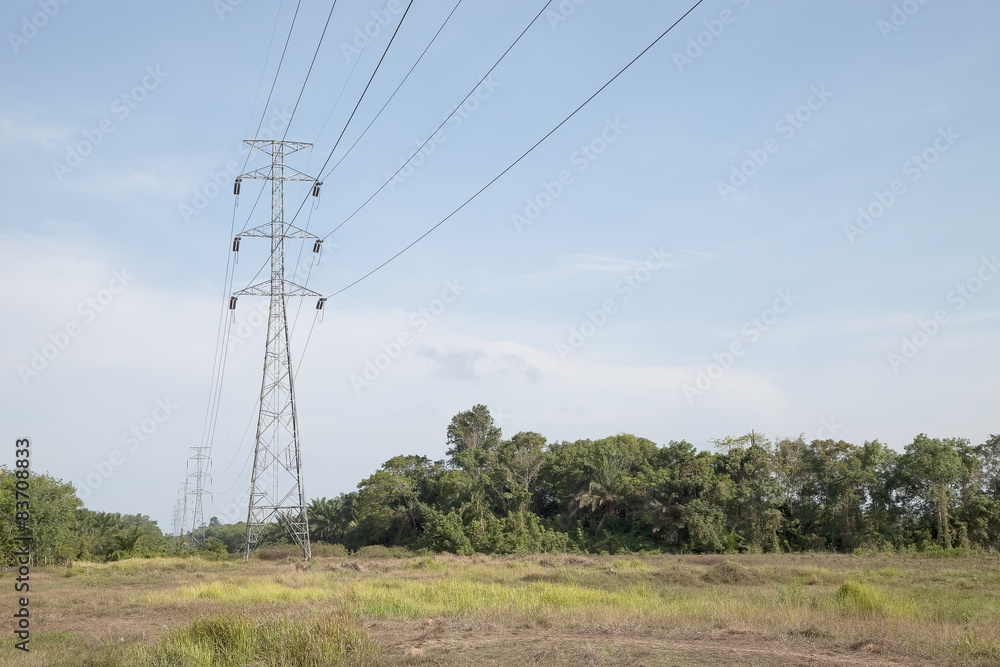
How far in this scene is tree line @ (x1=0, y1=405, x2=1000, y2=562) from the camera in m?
42.7

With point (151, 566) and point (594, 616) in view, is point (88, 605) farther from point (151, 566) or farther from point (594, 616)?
point (151, 566)

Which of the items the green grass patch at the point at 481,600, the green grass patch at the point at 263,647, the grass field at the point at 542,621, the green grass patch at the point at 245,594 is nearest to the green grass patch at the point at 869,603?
the grass field at the point at 542,621

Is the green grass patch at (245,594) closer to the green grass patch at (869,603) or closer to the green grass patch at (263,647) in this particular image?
the green grass patch at (263,647)

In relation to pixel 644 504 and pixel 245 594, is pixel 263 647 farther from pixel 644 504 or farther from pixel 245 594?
pixel 644 504

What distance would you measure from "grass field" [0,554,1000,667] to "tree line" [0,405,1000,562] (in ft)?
47.9

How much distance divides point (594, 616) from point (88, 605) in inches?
629

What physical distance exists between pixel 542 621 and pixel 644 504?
1492 inches

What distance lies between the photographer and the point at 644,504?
2067 inches

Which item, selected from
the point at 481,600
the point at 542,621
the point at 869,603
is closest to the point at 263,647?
the point at 542,621

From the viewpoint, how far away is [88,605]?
74.2 feet

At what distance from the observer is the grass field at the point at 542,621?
1227 centimetres

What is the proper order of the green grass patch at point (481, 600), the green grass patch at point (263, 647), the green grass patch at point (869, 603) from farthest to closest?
the green grass patch at point (481, 600), the green grass patch at point (869, 603), the green grass patch at point (263, 647)

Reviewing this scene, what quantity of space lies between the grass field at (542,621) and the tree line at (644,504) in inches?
575

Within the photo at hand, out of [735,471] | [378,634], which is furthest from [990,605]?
[735,471]
